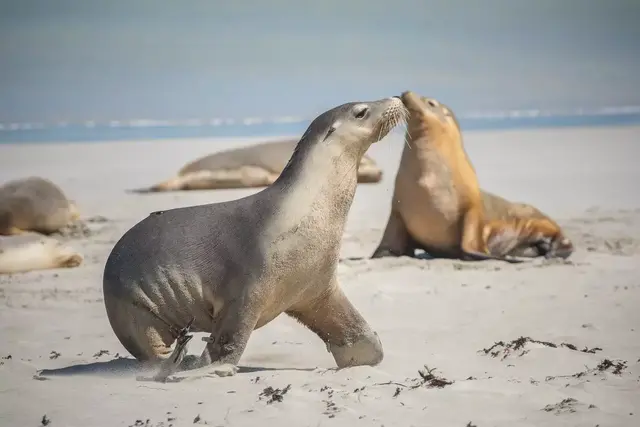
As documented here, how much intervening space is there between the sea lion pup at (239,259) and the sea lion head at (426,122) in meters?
3.55

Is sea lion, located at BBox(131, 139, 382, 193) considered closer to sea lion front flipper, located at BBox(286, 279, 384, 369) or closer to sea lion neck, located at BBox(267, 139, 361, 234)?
sea lion front flipper, located at BBox(286, 279, 384, 369)

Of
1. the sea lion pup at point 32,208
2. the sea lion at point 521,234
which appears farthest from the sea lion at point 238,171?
the sea lion at point 521,234

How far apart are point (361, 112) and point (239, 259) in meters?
0.88

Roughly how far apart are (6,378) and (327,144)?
1669 mm

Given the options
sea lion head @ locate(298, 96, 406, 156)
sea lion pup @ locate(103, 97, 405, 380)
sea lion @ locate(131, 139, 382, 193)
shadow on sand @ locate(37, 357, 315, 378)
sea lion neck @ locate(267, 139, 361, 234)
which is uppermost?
sea lion head @ locate(298, 96, 406, 156)

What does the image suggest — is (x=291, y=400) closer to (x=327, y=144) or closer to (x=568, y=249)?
(x=327, y=144)

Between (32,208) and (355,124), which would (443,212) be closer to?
(355,124)

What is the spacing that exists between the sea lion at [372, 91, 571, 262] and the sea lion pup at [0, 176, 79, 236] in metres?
3.41

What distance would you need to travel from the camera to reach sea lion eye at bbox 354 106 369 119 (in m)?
4.38

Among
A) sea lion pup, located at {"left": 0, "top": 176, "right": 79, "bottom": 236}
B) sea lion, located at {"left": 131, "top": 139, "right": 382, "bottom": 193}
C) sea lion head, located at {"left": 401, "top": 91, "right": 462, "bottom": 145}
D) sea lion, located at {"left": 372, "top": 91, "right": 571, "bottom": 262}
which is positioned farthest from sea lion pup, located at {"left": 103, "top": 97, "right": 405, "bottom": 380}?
sea lion, located at {"left": 131, "top": 139, "right": 382, "bottom": 193}

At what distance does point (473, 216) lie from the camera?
25.4 ft

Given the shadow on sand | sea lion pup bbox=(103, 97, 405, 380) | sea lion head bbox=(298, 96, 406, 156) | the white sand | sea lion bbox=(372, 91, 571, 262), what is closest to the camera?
the white sand

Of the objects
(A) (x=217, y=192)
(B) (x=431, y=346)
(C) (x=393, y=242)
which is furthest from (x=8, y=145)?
(B) (x=431, y=346)

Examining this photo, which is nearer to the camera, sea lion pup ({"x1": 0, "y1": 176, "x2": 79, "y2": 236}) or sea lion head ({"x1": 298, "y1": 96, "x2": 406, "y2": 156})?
sea lion head ({"x1": 298, "y1": 96, "x2": 406, "y2": 156})
